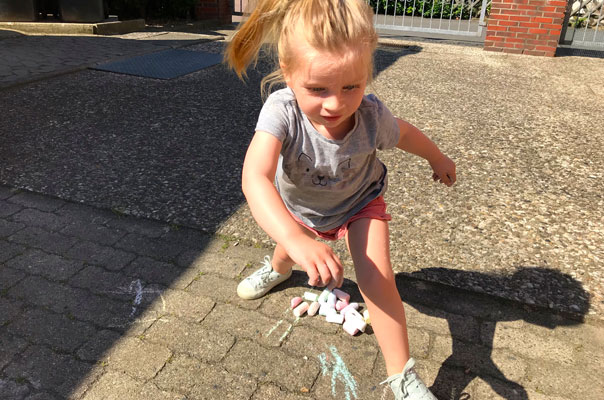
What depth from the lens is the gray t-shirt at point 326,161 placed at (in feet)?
6.26

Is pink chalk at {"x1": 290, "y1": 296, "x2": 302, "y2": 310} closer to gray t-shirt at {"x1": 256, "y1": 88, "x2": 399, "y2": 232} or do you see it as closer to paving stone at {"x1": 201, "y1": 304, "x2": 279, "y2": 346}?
paving stone at {"x1": 201, "y1": 304, "x2": 279, "y2": 346}

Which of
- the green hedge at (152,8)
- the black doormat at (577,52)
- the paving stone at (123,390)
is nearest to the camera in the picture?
the paving stone at (123,390)

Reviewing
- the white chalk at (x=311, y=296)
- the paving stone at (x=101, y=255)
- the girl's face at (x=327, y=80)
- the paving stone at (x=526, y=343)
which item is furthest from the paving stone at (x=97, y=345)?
the paving stone at (x=526, y=343)

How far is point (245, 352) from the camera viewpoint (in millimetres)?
2199

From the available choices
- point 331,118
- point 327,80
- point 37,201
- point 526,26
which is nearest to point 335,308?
point 331,118

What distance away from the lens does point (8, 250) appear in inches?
112

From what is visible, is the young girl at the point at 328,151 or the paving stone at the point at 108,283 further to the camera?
the paving stone at the point at 108,283

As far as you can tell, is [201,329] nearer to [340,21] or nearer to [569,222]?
[340,21]

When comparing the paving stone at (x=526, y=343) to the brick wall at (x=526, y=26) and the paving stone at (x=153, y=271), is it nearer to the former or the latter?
the paving stone at (x=153, y=271)

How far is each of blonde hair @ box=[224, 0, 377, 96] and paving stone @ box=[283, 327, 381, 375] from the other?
1.12 meters

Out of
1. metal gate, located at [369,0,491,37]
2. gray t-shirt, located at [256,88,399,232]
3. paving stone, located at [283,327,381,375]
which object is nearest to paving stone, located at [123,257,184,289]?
paving stone, located at [283,327,381,375]

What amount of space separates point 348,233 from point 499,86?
4897 millimetres

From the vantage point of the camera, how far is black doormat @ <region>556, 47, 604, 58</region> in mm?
8576

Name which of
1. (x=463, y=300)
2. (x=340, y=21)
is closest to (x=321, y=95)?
(x=340, y=21)
